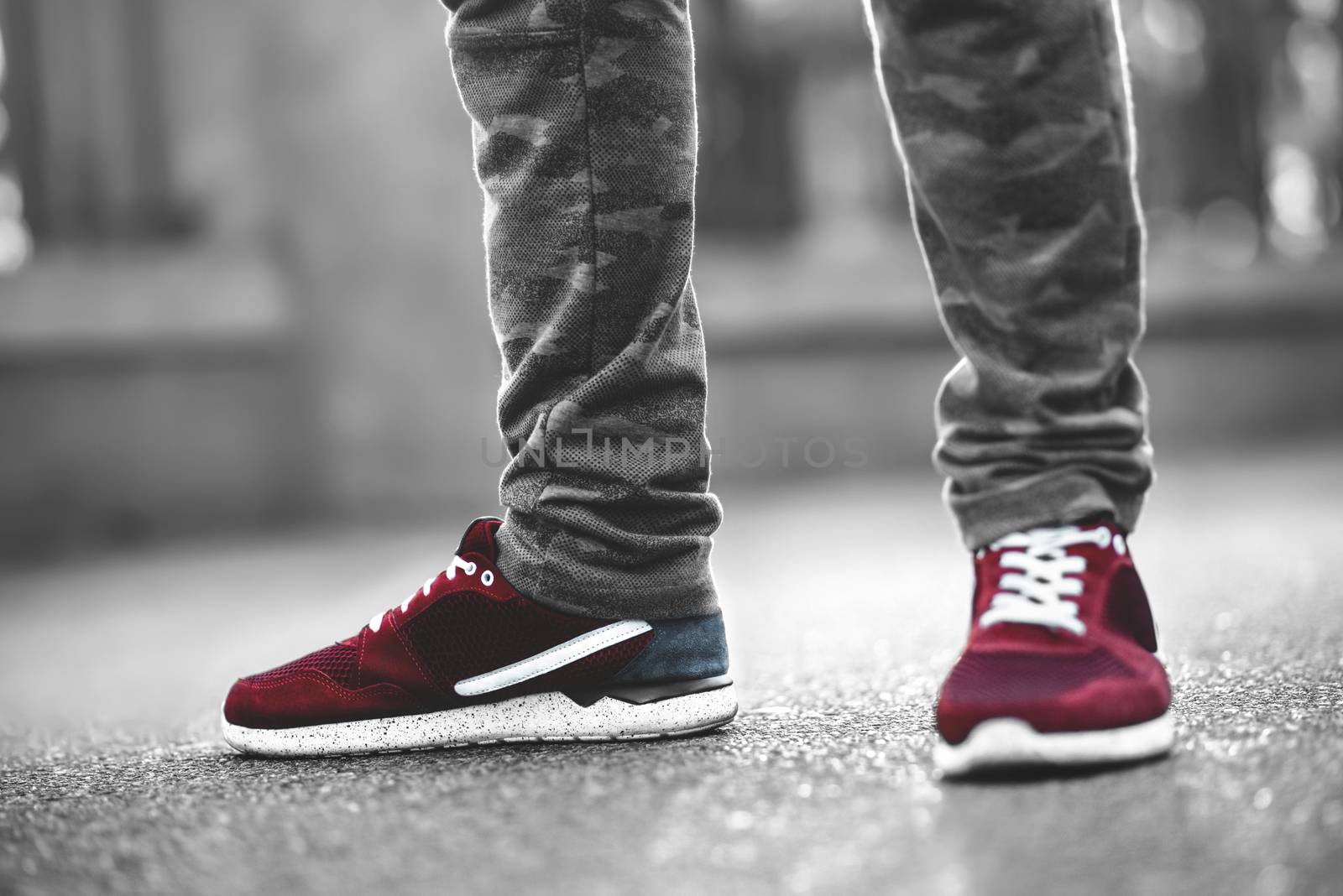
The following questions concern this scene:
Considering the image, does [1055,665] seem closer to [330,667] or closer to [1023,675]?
[1023,675]

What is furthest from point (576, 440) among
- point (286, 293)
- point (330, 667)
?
point (286, 293)

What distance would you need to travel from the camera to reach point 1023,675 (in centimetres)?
68

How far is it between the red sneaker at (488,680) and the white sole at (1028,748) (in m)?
0.21

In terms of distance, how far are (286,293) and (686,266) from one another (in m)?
2.39

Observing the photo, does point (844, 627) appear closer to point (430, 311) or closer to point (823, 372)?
point (430, 311)

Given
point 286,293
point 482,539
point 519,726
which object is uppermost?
point 286,293

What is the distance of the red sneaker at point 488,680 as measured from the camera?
32.7 inches

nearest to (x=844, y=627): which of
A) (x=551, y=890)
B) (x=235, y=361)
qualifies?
(x=551, y=890)

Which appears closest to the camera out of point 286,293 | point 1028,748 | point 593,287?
point 1028,748

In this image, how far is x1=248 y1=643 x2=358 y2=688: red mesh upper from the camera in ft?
2.83

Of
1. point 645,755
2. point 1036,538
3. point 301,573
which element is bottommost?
point 301,573

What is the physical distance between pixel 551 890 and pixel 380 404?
258 cm

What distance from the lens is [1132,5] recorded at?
12.6 ft

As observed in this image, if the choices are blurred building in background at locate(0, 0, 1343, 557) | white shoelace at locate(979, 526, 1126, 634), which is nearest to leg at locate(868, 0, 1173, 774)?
white shoelace at locate(979, 526, 1126, 634)
